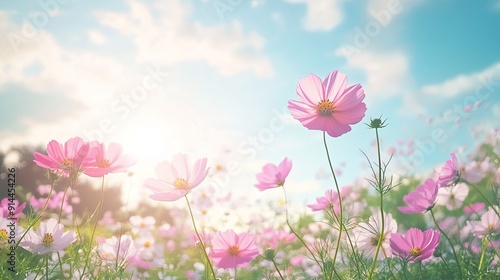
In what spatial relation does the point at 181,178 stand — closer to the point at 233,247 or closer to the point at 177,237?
the point at 233,247

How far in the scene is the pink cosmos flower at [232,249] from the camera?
1209mm

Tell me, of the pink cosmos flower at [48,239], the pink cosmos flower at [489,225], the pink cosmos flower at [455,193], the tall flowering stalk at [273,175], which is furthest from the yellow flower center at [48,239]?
the pink cosmos flower at [455,193]

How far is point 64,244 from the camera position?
43.7 inches

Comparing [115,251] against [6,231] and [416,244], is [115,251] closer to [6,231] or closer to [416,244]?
[6,231]

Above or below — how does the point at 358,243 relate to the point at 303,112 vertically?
below

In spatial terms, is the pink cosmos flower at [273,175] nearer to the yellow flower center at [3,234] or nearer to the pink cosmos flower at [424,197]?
the pink cosmos flower at [424,197]

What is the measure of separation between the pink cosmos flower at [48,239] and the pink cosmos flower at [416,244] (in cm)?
84

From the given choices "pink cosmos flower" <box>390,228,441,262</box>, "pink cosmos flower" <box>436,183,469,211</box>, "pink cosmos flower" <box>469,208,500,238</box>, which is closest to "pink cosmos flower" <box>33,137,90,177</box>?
"pink cosmos flower" <box>390,228,441,262</box>

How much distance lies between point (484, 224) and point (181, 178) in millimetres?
1041

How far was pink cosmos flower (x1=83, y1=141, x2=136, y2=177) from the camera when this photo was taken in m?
1.14

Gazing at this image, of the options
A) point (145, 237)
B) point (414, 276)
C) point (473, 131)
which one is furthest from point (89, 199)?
point (414, 276)

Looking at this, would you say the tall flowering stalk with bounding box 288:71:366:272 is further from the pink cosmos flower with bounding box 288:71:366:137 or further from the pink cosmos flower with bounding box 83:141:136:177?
the pink cosmos flower with bounding box 83:141:136:177

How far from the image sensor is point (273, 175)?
142 centimetres

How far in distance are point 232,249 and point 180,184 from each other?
30 centimetres
